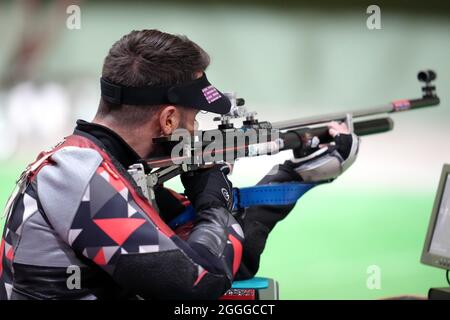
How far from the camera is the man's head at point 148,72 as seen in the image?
195 centimetres

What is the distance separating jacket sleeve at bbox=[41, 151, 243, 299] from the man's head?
0.21 m

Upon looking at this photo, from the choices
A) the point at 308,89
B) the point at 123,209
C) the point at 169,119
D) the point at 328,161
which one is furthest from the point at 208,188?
the point at 308,89

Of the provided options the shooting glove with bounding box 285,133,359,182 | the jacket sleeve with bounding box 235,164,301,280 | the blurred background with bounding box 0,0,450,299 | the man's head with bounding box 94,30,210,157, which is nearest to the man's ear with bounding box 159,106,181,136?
the man's head with bounding box 94,30,210,157

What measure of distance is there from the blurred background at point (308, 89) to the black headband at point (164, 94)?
1993 mm

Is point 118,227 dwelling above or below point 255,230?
above

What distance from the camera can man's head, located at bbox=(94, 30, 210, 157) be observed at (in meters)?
1.95

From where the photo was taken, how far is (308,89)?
16.7 feet

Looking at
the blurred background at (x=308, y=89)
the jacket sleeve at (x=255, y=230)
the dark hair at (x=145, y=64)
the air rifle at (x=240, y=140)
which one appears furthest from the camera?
the blurred background at (x=308, y=89)

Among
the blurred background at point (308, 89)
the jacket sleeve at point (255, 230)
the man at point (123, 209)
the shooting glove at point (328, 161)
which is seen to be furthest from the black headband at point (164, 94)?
the blurred background at point (308, 89)

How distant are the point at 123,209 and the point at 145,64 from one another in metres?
0.38

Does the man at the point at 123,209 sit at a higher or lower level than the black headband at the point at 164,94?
lower

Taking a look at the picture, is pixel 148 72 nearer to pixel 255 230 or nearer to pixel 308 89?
pixel 255 230

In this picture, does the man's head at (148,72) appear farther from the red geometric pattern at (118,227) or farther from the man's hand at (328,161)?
the man's hand at (328,161)
